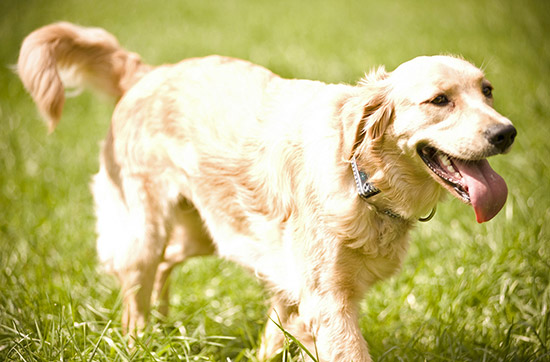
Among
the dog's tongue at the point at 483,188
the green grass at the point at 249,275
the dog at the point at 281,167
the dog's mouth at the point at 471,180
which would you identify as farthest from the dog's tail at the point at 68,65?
the dog's tongue at the point at 483,188

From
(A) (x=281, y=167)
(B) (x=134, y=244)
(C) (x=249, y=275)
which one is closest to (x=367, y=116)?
(A) (x=281, y=167)

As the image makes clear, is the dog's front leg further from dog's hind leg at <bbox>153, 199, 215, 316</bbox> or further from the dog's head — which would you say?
dog's hind leg at <bbox>153, 199, 215, 316</bbox>

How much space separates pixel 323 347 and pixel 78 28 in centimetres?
237

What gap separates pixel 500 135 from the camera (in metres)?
2.12

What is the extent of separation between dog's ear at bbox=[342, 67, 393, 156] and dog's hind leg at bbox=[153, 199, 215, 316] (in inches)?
50.0

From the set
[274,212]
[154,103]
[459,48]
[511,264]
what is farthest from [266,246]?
[459,48]

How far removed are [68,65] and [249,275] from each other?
1760 millimetres

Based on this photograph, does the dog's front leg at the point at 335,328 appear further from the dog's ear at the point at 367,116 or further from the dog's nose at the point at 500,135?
the dog's nose at the point at 500,135

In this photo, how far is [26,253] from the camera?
3.79 metres

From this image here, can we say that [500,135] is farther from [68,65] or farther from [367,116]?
[68,65]

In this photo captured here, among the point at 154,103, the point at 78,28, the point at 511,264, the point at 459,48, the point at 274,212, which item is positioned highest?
the point at 78,28

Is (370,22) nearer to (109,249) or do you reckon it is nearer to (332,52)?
(332,52)

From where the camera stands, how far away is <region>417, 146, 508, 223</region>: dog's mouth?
7.15 ft

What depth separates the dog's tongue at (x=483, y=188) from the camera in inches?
85.5
